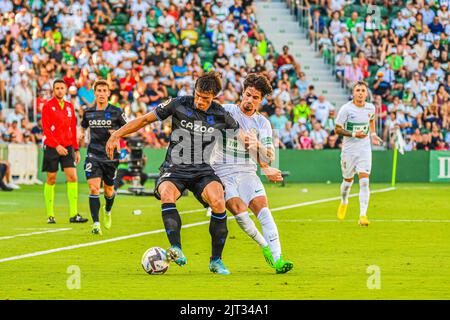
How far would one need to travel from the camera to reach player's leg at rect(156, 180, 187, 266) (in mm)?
12188

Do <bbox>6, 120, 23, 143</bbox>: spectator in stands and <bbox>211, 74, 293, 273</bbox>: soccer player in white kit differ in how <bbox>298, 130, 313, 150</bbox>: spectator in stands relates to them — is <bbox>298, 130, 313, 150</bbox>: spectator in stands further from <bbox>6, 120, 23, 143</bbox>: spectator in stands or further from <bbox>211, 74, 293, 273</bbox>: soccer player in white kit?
<bbox>211, 74, 293, 273</bbox>: soccer player in white kit

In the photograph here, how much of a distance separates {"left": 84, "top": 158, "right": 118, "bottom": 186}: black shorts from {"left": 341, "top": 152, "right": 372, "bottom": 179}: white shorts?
4.80 metres

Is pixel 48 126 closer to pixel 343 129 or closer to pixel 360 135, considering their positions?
pixel 343 129

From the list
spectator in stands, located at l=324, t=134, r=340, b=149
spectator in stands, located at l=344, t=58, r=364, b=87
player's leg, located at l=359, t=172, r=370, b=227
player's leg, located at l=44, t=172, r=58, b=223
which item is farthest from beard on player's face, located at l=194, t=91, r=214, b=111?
spectator in stands, located at l=344, t=58, r=364, b=87

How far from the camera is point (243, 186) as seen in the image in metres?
13.1

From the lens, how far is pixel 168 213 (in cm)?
1247

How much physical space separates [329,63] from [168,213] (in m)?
29.8

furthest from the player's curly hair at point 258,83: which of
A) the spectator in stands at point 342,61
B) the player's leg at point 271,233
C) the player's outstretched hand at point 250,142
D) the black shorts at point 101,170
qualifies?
the spectator in stands at point 342,61

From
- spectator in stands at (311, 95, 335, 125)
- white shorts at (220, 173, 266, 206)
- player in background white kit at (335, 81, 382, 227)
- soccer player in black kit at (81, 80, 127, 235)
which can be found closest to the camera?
white shorts at (220, 173, 266, 206)

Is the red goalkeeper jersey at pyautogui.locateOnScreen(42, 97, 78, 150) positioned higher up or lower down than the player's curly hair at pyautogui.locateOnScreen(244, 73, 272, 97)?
lower down

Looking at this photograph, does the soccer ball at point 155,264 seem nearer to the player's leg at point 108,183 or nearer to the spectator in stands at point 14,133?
the player's leg at point 108,183

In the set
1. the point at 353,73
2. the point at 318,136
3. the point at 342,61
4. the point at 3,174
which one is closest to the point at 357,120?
the point at 3,174
